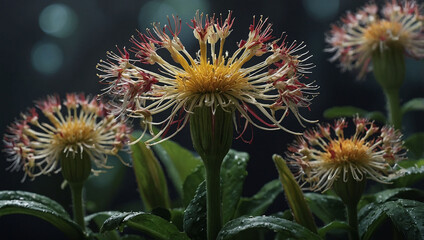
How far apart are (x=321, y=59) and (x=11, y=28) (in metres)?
1.08

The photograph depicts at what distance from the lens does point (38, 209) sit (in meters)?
0.74

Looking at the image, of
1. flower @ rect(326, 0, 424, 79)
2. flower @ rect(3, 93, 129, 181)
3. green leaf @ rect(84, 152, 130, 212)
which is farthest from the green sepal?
green leaf @ rect(84, 152, 130, 212)

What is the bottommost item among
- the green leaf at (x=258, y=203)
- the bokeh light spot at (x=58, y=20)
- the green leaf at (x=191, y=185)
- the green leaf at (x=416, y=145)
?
the green leaf at (x=258, y=203)

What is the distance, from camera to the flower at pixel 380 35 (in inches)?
44.2

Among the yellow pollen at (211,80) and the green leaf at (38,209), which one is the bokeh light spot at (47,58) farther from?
the yellow pollen at (211,80)

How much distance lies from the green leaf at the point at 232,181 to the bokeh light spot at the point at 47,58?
1.14m

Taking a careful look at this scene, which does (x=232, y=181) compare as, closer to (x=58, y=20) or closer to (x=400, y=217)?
(x=400, y=217)

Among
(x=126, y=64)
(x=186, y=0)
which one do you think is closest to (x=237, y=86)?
(x=126, y=64)

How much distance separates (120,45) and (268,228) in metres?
1.40

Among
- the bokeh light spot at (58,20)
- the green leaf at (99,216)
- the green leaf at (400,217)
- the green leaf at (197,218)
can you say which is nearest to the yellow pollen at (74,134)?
Result: the green leaf at (99,216)

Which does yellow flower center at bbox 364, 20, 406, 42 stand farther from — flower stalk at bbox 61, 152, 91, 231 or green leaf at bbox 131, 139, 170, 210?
flower stalk at bbox 61, 152, 91, 231

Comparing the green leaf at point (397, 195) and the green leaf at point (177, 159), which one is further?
the green leaf at point (177, 159)

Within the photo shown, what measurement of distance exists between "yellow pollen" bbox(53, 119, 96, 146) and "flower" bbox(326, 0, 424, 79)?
544 millimetres

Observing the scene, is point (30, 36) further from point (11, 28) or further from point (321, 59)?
point (321, 59)
